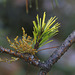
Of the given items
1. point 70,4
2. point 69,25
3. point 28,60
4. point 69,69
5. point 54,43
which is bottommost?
point 28,60

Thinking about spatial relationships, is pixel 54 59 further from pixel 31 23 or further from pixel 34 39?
pixel 31 23

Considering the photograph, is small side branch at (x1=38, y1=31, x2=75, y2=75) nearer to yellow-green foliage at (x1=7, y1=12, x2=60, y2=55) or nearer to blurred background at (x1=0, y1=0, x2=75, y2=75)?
Result: yellow-green foliage at (x1=7, y1=12, x2=60, y2=55)

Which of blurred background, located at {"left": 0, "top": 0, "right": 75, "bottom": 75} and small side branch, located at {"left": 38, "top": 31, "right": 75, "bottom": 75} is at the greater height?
blurred background, located at {"left": 0, "top": 0, "right": 75, "bottom": 75}

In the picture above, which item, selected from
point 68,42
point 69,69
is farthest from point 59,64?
point 68,42

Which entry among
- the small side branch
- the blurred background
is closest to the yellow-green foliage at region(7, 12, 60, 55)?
the small side branch

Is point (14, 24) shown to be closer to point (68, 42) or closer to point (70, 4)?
point (70, 4)

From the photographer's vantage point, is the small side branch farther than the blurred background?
No

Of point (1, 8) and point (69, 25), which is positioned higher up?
point (1, 8)

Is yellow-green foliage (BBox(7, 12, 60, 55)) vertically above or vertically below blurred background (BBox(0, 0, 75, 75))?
below

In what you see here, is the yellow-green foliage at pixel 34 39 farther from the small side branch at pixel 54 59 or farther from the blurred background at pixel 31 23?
the blurred background at pixel 31 23
